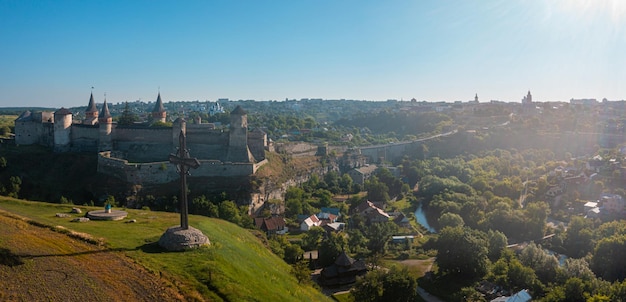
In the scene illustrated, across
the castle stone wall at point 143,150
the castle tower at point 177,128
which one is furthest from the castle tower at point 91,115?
the castle tower at point 177,128

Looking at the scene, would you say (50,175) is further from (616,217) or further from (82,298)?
(616,217)

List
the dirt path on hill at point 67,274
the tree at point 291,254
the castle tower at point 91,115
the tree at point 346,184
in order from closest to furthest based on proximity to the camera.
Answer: the dirt path on hill at point 67,274, the tree at point 291,254, the castle tower at point 91,115, the tree at point 346,184

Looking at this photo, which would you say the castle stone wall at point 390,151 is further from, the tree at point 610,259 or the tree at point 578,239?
the tree at point 610,259

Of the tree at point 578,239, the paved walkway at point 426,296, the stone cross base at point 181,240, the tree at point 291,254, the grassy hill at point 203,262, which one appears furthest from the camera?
the tree at point 578,239

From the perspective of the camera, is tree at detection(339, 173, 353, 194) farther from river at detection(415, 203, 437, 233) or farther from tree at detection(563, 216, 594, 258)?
tree at detection(563, 216, 594, 258)

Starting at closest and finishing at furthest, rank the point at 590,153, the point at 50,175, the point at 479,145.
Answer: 1. the point at 50,175
2. the point at 590,153
3. the point at 479,145

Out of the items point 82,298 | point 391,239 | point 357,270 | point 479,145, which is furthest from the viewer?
point 479,145

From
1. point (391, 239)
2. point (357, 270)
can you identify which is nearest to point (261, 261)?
point (357, 270)

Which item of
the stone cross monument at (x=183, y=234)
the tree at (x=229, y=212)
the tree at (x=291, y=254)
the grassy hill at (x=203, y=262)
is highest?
the stone cross monument at (x=183, y=234)
